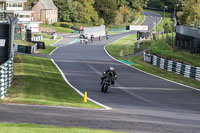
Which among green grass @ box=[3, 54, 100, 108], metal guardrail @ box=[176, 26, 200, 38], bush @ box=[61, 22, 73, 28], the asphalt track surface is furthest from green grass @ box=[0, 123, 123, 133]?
bush @ box=[61, 22, 73, 28]

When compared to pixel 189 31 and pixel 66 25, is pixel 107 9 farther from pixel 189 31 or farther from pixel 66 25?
pixel 189 31

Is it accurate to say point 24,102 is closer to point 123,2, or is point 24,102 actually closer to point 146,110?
point 146,110

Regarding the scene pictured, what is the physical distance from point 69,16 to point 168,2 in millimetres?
59627

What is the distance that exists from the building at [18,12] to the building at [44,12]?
14532mm

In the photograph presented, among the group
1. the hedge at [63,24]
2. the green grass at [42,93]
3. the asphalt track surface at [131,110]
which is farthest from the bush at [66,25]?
the green grass at [42,93]

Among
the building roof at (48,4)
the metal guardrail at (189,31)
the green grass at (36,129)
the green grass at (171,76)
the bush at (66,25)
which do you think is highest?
the building roof at (48,4)

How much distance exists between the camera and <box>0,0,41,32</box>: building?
111 meters

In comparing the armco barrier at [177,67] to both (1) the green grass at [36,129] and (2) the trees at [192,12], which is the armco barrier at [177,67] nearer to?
(1) the green grass at [36,129]

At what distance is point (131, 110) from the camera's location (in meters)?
19.8

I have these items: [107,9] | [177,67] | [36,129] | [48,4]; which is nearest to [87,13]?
[107,9]

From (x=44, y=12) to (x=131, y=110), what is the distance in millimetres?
113912

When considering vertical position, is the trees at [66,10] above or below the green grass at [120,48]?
above

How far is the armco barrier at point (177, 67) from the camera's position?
38.2 meters

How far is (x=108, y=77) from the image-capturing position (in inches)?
1039
